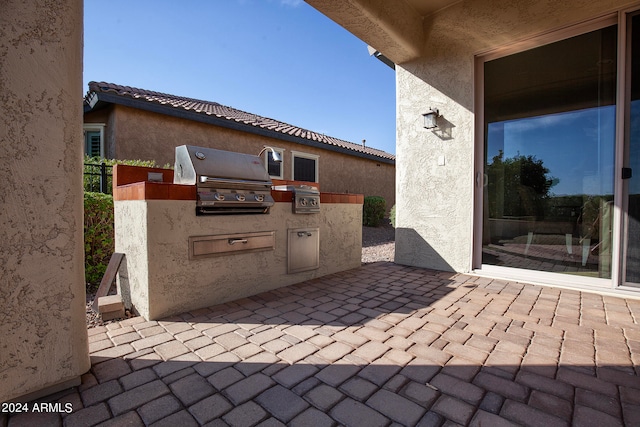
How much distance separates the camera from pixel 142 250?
8.19ft

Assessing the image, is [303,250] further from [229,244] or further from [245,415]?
[245,415]

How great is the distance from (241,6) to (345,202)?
4329 mm

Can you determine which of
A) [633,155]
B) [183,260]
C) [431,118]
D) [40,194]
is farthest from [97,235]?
[633,155]

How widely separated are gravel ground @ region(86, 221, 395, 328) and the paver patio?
34 cm

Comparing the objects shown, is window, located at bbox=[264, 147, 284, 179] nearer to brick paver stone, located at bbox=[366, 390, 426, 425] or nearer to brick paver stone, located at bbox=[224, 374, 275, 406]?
brick paver stone, located at bbox=[224, 374, 275, 406]

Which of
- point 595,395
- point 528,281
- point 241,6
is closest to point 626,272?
point 528,281

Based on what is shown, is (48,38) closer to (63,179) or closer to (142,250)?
(63,179)

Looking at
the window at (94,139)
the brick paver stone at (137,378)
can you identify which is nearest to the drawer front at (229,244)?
the brick paver stone at (137,378)

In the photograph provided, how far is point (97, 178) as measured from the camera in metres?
5.12

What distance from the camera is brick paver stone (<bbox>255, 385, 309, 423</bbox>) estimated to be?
1379 millimetres

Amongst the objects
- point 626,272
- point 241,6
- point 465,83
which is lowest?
point 626,272

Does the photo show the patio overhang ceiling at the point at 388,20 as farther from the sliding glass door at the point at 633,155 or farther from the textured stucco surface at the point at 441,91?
the sliding glass door at the point at 633,155

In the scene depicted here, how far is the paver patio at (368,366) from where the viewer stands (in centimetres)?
138

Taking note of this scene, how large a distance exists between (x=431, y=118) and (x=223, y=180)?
3.19 m
